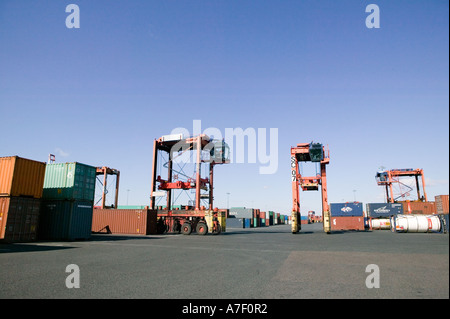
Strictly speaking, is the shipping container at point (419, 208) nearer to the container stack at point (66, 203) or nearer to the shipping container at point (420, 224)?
the shipping container at point (420, 224)

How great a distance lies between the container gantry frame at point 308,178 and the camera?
31.6 m

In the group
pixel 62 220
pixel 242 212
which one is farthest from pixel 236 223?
pixel 62 220

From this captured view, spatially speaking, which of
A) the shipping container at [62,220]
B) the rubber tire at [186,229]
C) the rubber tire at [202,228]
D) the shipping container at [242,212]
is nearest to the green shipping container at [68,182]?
the shipping container at [62,220]

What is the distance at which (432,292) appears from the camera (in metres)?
5.50

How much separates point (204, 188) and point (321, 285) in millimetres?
37082

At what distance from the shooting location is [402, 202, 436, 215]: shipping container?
45375 mm

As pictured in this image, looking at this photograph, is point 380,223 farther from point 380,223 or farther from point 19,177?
point 19,177

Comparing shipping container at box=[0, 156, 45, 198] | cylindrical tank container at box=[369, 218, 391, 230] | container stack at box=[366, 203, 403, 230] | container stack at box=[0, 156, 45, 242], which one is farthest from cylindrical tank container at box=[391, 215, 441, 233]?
shipping container at box=[0, 156, 45, 198]

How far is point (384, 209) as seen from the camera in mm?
45750

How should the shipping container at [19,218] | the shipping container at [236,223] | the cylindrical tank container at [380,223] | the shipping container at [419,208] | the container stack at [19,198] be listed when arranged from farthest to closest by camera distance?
the shipping container at [236,223]
the shipping container at [419,208]
the cylindrical tank container at [380,223]
the container stack at [19,198]
the shipping container at [19,218]

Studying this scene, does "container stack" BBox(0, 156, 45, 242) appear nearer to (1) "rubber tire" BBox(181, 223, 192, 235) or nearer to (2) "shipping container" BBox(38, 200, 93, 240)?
(2) "shipping container" BBox(38, 200, 93, 240)

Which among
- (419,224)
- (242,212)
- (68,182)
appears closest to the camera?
(68,182)

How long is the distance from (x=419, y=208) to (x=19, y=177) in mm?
54729
